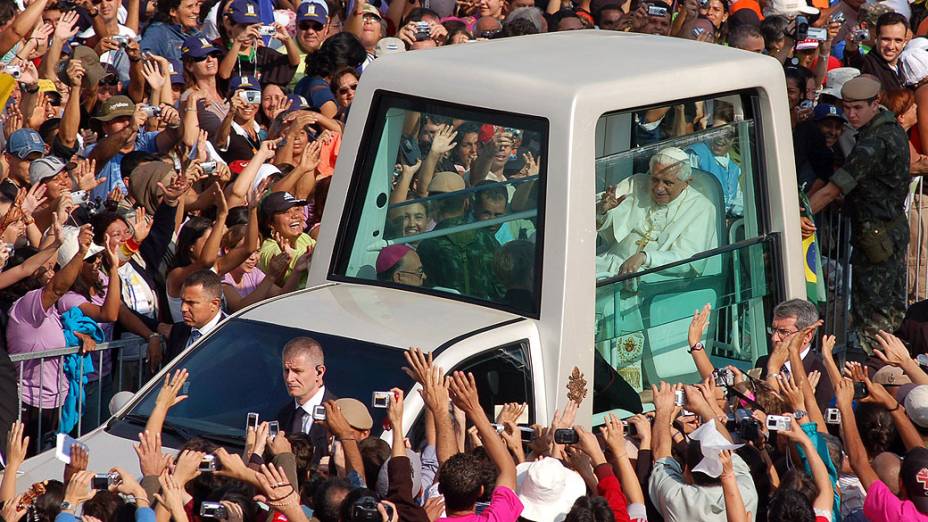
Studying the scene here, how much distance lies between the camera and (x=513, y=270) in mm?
7094

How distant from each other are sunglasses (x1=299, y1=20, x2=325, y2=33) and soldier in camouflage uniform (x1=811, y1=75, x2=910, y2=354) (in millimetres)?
4389

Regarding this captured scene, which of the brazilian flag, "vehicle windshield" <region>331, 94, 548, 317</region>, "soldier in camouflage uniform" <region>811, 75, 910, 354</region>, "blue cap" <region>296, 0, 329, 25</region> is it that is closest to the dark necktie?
"vehicle windshield" <region>331, 94, 548, 317</region>

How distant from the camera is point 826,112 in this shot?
1055cm

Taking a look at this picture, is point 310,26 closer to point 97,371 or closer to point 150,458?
point 97,371

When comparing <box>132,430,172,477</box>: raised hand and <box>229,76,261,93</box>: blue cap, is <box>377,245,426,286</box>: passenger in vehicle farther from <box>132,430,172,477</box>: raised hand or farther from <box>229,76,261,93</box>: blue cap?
<box>229,76,261,93</box>: blue cap

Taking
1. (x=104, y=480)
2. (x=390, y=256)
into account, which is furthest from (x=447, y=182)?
(x=104, y=480)

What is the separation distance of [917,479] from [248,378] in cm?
296

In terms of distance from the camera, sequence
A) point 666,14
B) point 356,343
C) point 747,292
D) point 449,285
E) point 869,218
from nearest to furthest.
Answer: point 356,343
point 449,285
point 747,292
point 869,218
point 666,14

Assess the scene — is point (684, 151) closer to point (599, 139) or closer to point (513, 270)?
point (599, 139)

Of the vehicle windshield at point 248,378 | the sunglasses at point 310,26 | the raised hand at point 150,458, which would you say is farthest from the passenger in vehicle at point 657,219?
the sunglasses at point 310,26

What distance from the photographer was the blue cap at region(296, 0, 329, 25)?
12.1m

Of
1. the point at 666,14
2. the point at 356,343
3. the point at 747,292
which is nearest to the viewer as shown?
the point at 356,343

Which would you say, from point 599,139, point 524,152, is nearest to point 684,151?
point 599,139

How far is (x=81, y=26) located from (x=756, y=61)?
659cm
